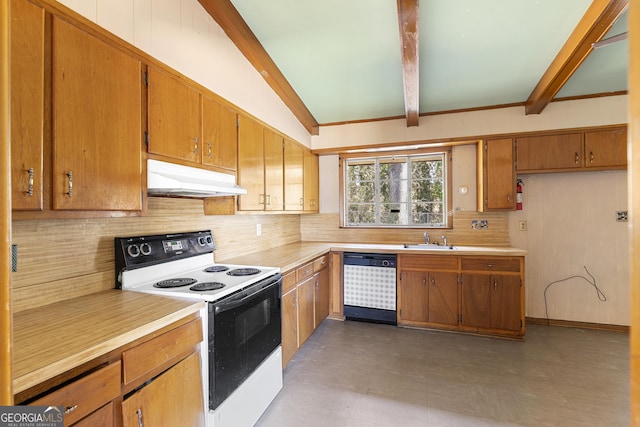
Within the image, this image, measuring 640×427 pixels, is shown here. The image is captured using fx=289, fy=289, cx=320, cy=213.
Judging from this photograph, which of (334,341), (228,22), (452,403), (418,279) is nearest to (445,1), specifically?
(228,22)

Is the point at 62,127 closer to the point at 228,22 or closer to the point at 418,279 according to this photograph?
the point at 228,22

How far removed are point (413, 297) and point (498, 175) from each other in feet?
5.61

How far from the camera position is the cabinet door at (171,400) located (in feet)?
3.70

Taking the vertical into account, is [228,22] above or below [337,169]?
above

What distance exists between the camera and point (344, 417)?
191 cm

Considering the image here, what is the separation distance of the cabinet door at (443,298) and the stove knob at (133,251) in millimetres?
2823

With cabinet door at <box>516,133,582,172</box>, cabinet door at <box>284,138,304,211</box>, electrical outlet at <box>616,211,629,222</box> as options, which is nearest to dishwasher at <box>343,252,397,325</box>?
cabinet door at <box>284,138,304,211</box>

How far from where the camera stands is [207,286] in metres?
A: 1.68

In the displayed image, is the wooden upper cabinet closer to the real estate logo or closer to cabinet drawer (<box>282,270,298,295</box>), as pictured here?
cabinet drawer (<box>282,270,298,295</box>)

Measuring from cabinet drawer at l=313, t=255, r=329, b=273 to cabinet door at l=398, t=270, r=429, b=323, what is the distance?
0.89m

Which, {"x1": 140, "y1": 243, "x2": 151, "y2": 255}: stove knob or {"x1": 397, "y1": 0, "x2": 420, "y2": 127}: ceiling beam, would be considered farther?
{"x1": 397, "y1": 0, "x2": 420, "y2": 127}: ceiling beam

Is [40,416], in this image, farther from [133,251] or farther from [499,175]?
[499,175]

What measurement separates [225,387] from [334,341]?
1627 mm

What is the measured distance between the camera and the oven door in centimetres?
152
